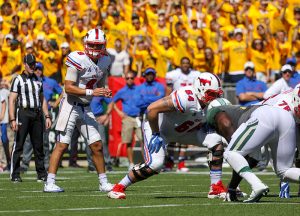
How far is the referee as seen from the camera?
49.0 feet

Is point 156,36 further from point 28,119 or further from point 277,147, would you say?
point 277,147

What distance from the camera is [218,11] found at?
78.3ft

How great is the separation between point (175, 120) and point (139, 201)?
1.26 meters

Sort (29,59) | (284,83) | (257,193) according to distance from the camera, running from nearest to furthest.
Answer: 1. (257,193)
2. (29,59)
3. (284,83)

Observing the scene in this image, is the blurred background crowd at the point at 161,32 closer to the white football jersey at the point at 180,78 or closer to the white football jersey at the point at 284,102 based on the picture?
the white football jersey at the point at 180,78

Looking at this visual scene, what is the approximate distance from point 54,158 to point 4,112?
6609 millimetres

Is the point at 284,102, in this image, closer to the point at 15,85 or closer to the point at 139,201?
the point at 139,201

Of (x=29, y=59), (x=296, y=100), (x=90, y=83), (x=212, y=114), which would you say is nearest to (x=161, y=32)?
(x=29, y=59)

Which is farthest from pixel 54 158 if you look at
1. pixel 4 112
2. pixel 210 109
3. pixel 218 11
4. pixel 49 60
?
pixel 218 11

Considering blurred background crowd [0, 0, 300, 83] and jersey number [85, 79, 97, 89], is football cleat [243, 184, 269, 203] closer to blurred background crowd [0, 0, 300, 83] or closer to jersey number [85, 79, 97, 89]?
jersey number [85, 79, 97, 89]

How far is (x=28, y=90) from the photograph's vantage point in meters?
15.0

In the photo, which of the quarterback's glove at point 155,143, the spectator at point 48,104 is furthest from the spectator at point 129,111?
the quarterback's glove at point 155,143

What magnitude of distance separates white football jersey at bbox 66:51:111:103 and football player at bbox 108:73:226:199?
1.30 meters

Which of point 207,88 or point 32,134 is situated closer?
point 207,88
